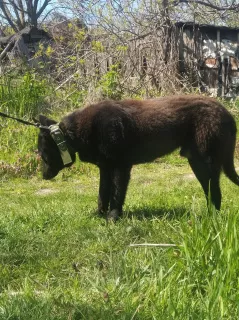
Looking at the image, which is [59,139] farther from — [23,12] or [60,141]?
[23,12]

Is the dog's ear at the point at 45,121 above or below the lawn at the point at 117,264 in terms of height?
above

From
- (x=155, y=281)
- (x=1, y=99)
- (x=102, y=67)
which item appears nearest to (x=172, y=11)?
(x=102, y=67)

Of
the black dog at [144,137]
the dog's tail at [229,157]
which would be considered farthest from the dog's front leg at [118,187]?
the dog's tail at [229,157]

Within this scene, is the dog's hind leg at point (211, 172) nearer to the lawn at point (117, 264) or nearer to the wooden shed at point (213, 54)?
the lawn at point (117, 264)

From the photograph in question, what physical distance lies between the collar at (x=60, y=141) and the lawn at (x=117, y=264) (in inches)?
24.4

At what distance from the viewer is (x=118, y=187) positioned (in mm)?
5637

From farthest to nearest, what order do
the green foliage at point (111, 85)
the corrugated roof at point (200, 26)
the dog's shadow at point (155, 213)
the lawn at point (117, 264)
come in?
the corrugated roof at point (200, 26), the green foliage at point (111, 85), the dog's shadow at point (155, 213), the lawn at point (117, 264)

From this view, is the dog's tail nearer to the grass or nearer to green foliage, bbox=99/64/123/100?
the grass

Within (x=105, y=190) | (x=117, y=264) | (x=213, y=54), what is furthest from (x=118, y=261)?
(x=213, y=54)

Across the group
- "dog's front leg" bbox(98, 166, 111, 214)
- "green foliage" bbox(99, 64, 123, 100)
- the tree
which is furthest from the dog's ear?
the tree

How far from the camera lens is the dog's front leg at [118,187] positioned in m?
5.59

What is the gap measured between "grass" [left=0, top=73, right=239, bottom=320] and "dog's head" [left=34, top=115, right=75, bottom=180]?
47cm

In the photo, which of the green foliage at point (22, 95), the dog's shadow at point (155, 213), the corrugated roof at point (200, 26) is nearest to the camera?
the dog's shadow at point (155, 213)

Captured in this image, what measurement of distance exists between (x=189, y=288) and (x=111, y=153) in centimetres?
254
